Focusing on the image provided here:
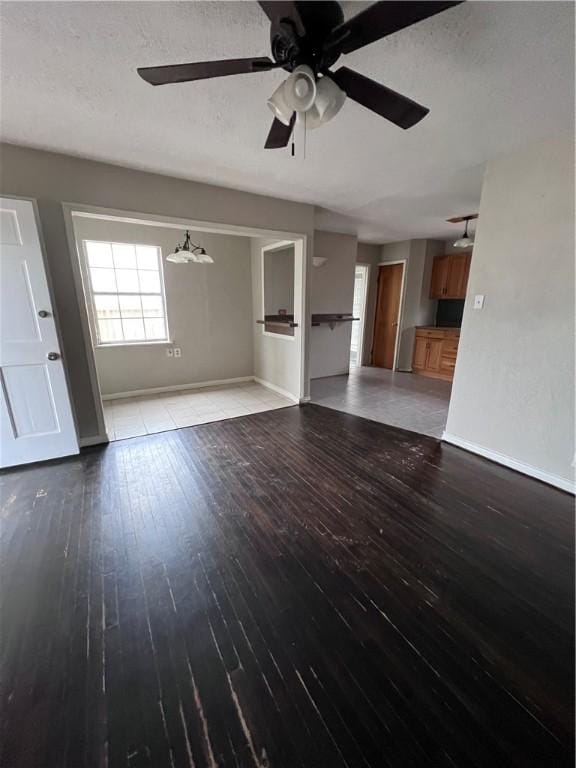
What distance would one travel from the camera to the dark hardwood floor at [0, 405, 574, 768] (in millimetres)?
994

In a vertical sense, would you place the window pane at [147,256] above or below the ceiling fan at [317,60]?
below

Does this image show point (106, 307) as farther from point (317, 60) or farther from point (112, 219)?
point (317, 60)

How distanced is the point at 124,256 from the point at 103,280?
45 cm

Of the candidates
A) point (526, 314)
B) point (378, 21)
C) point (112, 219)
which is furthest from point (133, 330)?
point (526, 314)

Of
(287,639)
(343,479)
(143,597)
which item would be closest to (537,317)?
(343,479)

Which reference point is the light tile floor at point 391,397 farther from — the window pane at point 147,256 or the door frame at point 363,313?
the window pane at point 147,256

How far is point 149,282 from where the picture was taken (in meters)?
4.52

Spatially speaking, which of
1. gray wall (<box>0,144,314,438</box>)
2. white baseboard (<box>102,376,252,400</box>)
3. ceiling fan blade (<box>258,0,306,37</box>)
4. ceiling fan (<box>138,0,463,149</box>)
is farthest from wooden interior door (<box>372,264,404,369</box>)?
ceiling fan blade (<box>258,0,306,37</box>)

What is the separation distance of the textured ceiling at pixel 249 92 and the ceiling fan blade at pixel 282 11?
1.23 feet

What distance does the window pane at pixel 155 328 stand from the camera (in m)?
4.65

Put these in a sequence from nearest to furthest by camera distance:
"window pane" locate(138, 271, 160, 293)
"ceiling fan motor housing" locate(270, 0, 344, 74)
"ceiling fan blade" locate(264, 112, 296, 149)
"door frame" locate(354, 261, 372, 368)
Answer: "ceiling fan motor housing" locate(270, 0, 344, 74) → "ceiling fan blade" locate(264, 112, 296, 149) → "window pane" locate(138, 271, 160, 293) → "door frame" locate(354, 261, 372, 368)

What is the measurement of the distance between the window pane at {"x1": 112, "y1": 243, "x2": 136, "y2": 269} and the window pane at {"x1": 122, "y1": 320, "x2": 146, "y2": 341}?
0.78 m

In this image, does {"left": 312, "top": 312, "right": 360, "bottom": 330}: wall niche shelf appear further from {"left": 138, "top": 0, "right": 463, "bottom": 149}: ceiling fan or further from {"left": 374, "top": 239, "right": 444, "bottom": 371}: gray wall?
{"left": 138, "top": 0, "right": 463, "bottom": 149}: ceiling fan

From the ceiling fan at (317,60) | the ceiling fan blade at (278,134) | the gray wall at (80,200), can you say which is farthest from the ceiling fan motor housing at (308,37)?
the gray wall at (80,200)
